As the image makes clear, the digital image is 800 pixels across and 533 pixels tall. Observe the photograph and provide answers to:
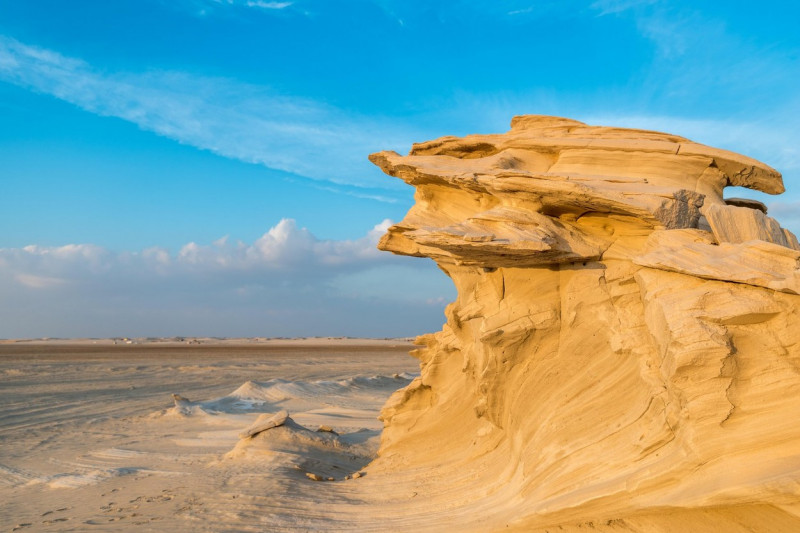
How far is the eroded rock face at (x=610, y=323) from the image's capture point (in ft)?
14.2

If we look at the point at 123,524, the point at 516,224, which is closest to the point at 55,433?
the point at 123,524

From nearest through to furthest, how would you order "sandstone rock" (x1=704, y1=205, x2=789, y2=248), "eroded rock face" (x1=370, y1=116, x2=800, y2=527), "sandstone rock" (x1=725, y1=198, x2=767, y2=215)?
"eroded rock face" (x1=370, y1=116, x2=800, y2=527) → "sandstone rock" (x1=704, y1=205, x2=789, y2=248) → "sandstone rock" (x1=725, y1=198, x2=767, y2=215)

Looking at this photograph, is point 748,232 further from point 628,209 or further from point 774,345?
point 774,345

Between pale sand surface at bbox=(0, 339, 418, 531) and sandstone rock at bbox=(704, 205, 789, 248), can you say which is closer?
sandstone rock at bbox=(704, 205, 789, 248)

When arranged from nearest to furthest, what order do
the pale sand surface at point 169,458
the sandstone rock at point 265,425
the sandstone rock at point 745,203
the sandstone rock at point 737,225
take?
1. the sandstone rock at point 737,225
2. the pale sand surface at point 169,458
3. the sandstone rock at point 745,203
4. the sandstone rock at point 265,425

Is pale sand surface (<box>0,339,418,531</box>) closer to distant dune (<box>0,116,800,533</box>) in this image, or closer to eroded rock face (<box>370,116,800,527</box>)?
distant dune (<box>0,116,800,533</box>)

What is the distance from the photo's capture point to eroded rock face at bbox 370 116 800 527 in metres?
4.33

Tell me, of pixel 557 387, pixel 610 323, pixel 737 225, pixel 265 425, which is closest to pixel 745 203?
pixel 737 225

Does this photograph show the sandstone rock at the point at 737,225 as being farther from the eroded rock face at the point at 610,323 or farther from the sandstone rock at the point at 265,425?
the sandstone rock at the point at 265,425

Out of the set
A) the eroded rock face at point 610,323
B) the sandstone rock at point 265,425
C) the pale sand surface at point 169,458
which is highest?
the eroded rock face at point 610,323

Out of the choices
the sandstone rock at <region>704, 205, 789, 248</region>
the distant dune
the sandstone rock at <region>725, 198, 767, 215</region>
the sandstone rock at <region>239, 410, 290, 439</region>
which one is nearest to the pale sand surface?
the distant dune

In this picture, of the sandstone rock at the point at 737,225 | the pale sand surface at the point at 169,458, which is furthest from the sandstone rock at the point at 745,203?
the pale sand surface at the point at 169,458

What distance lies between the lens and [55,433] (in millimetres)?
13469

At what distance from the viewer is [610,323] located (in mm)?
5816
